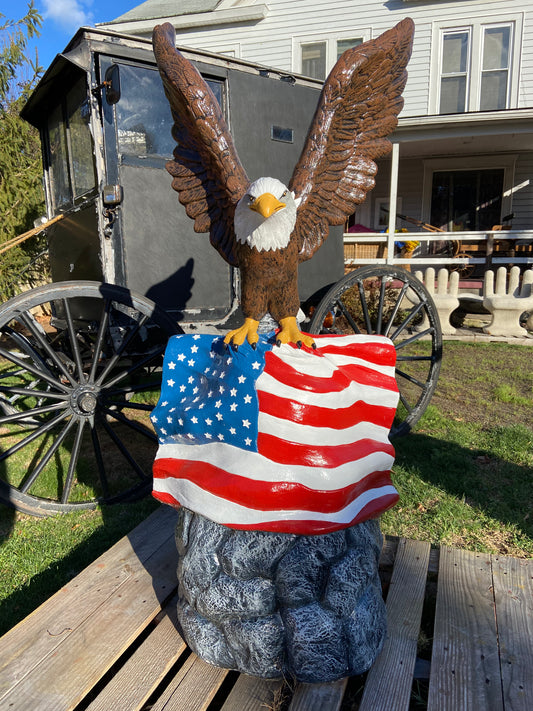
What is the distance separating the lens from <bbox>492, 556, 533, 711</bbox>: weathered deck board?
1.58 metres

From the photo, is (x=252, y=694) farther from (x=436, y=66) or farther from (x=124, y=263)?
(x=436, y=66)

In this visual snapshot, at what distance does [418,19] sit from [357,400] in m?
12.2

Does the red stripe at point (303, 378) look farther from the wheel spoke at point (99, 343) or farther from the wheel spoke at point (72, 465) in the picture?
the wheel spoke at point (72, 465)

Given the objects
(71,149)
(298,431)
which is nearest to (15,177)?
(71,149)

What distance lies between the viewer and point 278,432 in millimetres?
1628

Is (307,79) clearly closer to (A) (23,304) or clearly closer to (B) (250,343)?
(A) (23,304)

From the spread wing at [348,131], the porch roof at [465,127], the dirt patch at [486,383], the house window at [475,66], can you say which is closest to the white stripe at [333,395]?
the spread wing at [348,131]

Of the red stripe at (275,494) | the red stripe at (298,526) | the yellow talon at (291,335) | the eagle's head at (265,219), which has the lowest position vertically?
the red stripe at (298,526)

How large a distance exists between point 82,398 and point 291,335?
58.1 inches

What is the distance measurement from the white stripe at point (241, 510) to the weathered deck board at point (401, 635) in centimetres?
53

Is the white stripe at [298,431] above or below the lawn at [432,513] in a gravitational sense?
above

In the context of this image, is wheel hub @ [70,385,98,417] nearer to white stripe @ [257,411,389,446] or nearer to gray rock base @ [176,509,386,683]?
gray rock base @ [176,509,386,683]

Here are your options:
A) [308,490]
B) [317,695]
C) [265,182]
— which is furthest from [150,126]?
[317,695]

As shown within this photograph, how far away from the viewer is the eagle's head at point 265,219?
166 centimetres
